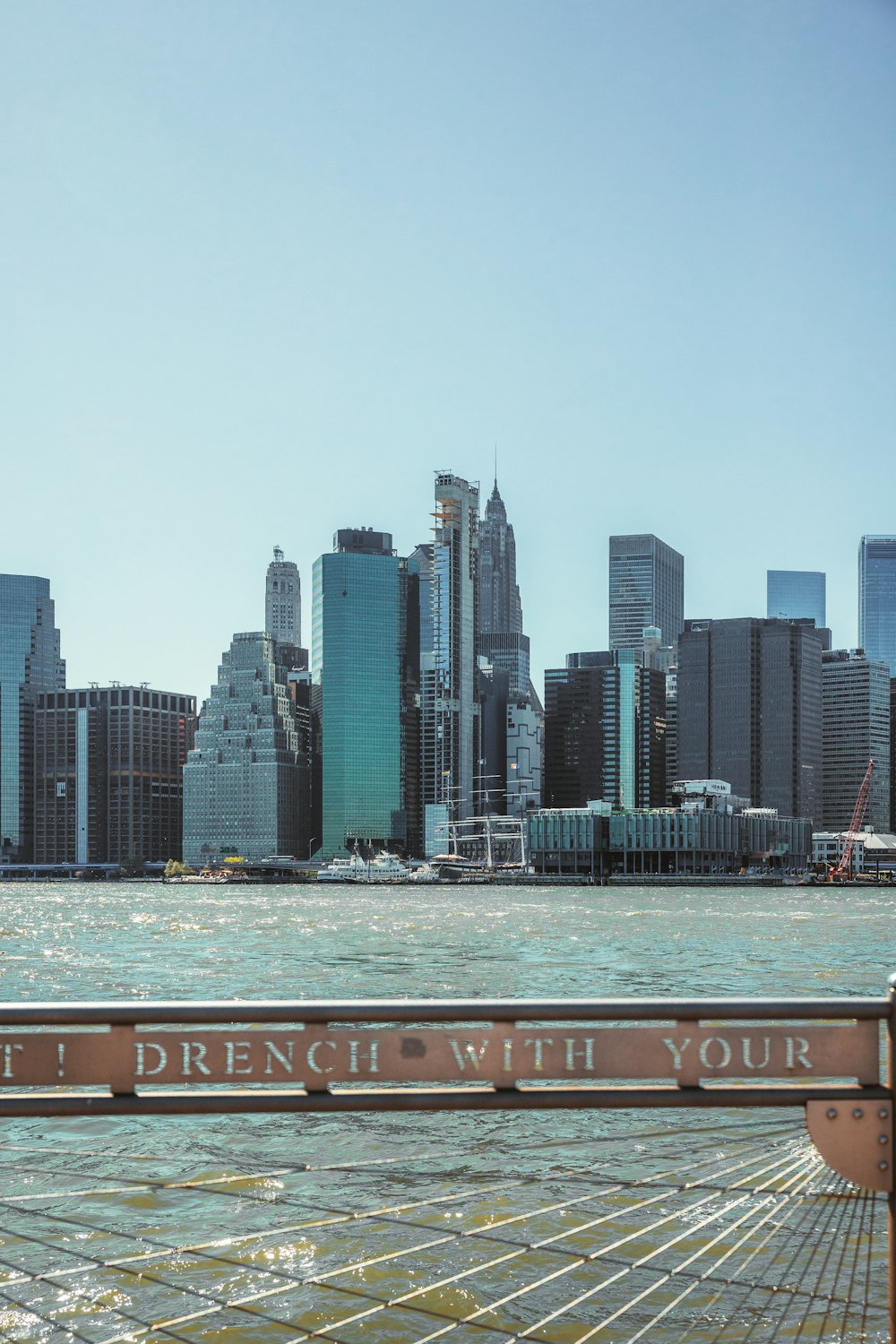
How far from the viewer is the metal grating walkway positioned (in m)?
7.74

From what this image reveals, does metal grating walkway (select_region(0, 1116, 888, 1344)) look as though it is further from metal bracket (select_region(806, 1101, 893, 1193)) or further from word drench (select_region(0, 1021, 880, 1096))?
word drench (select_region(0, 1021, 880, 1096))

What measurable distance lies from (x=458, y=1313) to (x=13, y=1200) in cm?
467

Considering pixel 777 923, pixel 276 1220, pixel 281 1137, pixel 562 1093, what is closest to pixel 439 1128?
pixel 281 1137

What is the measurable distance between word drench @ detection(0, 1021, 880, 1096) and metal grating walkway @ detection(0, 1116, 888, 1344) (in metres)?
2.61

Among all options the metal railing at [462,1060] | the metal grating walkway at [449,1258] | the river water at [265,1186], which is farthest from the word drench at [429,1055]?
the river water at [265,1186]

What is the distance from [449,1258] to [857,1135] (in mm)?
4850

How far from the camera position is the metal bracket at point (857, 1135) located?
5.09 metres

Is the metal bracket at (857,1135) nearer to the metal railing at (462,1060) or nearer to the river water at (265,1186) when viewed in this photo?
the metal railing at (462,1060)

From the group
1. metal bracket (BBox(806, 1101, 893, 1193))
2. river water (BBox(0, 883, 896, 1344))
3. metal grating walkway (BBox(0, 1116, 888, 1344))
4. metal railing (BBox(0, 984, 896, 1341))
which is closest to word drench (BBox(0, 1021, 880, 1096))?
metal railing (BBox(0, 984, 896, 1341))

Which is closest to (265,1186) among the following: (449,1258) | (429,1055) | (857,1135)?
(449,1258)

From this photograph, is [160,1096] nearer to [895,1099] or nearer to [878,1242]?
[895,1099]

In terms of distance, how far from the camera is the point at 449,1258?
9188 millimetres

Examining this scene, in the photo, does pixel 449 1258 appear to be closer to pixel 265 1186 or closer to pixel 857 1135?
pixel 265 1186

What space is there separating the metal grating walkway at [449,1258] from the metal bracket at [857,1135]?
238cm
